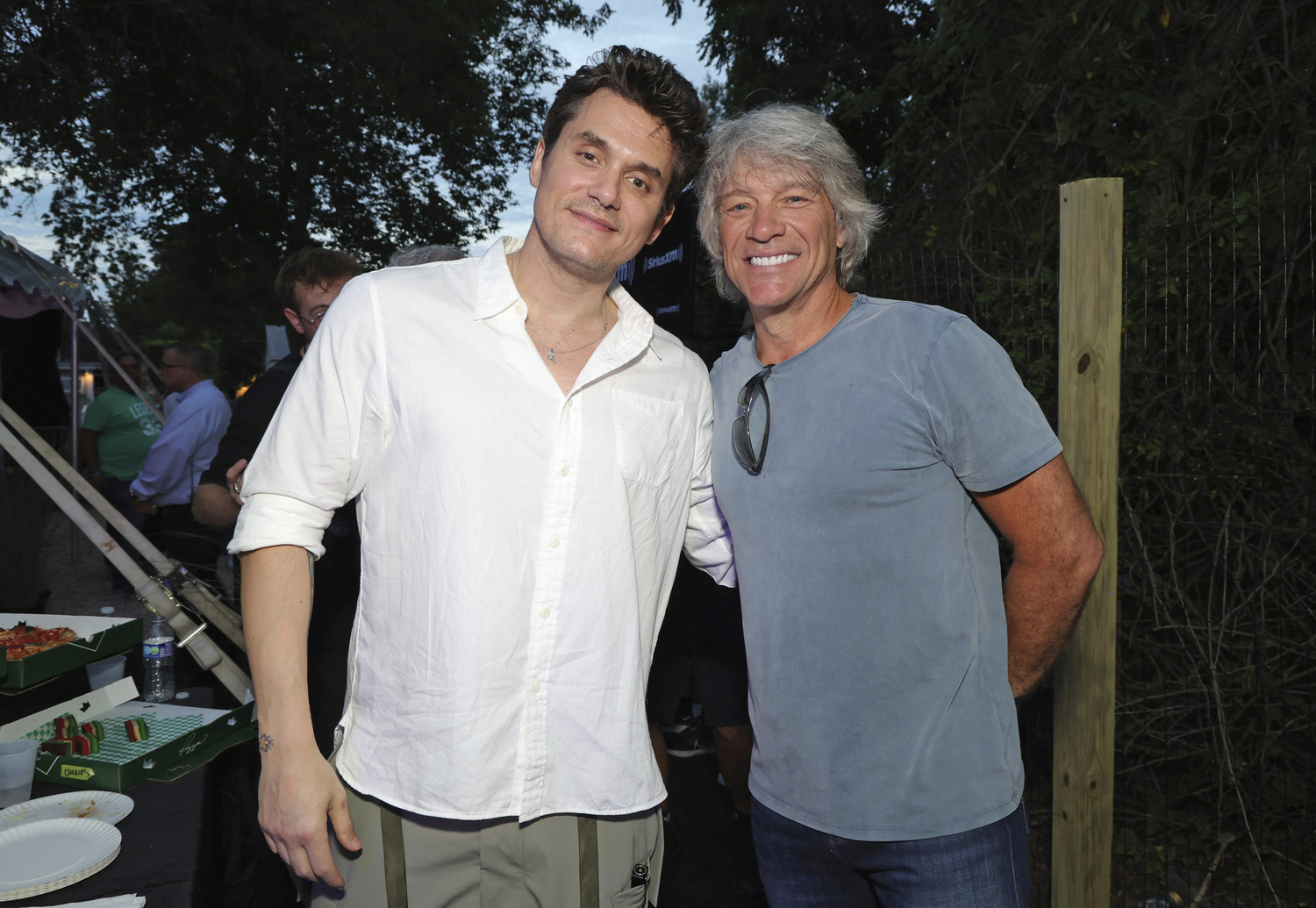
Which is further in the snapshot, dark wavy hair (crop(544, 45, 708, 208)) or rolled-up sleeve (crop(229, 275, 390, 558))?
dark wavy hair (crop(544, 45, 708, 208))

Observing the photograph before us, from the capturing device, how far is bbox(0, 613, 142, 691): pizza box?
2332 mm

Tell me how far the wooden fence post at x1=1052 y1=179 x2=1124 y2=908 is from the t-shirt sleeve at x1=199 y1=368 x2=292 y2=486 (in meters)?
2.34

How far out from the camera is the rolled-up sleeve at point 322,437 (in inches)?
54.1

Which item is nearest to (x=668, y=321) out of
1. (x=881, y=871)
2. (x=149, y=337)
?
(x=881, y=871)

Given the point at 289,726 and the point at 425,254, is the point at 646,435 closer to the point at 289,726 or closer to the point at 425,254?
the point at 289,726

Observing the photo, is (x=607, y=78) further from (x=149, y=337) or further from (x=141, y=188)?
(x=149, y=337)

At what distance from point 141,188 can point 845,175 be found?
16416 mm

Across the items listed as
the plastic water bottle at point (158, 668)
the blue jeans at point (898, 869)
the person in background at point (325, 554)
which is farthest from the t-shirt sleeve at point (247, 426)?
the blue jeans at point (898, 869)

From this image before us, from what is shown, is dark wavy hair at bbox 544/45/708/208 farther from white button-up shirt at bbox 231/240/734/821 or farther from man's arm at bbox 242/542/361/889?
man's arm at bbox 242/542/361/889

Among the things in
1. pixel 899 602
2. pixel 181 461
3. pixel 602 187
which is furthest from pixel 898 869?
pixel 181 461

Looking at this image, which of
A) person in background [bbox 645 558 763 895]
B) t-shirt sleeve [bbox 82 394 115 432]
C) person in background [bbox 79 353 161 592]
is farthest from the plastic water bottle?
t-shirt sleeve [bbox 82 394 115 432]

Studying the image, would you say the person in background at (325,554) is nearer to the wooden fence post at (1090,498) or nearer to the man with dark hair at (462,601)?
the man with dark hair at (462,601)

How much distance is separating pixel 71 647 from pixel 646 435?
2033 millimetres

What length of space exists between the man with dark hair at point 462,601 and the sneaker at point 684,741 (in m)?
3.25
